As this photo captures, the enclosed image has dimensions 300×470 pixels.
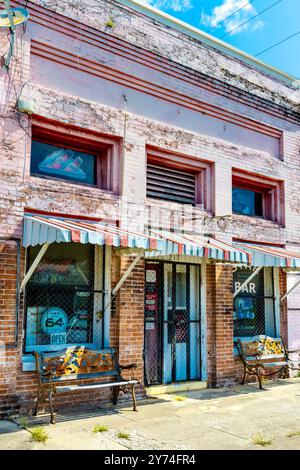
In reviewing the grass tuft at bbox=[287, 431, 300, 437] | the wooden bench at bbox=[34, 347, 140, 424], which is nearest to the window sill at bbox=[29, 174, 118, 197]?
the wooden bench at bbox=[34, 347, 140, 424]

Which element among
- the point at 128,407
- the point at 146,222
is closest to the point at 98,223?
the point at 146,222

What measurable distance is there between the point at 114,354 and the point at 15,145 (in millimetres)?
3645

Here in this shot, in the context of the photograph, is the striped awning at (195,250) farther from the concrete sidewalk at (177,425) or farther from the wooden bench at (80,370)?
the concrete sidewalk at (177,425)

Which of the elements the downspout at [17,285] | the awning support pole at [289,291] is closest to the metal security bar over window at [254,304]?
the awning support pole at [289,291]

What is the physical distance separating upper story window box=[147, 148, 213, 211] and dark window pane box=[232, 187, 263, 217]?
111 cm

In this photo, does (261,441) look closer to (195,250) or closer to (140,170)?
(195,250)

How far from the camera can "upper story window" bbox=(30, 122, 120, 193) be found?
7.68 meters

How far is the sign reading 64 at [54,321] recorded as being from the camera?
738 cm

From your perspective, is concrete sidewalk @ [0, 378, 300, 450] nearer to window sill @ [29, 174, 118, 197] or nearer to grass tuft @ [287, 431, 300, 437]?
grass tuft @ [287, 431, 300, 437]

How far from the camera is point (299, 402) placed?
26.5 ft

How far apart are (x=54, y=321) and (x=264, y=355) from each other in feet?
15.7

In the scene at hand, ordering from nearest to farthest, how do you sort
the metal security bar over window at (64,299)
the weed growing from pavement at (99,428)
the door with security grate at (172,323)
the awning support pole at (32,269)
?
the weed growing from pavement at (99,428)
the awning support pole at (32,269)
the metal security bar over window at (64,299)
the door with security grate at (172,323)

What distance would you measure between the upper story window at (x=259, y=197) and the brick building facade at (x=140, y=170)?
→ 0.03 m
